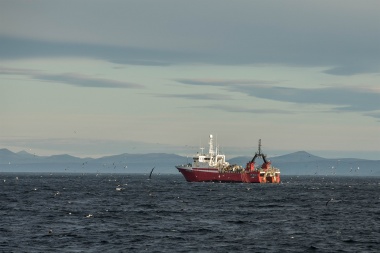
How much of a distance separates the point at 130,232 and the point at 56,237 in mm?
10427

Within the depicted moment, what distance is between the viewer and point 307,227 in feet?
334

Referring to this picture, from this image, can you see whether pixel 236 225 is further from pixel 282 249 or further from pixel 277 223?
pixel 282 249

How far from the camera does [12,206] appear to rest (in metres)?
136

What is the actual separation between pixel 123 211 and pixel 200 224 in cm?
2605

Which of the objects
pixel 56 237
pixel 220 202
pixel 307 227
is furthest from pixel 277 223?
pixel 220 202

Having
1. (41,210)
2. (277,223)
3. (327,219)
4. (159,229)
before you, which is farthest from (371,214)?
(41,210)

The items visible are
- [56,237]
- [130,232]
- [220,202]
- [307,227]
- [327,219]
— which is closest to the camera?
[56,237]

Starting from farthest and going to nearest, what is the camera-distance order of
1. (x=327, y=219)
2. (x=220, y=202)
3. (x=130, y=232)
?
1. (x=220, y=202)
2. (x=327, y=219)
3. (x=130, y=232)

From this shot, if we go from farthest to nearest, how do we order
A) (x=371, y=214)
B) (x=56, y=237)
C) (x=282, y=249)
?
(x=371, y=214), (x=56, y=237), (x=282, y=249)

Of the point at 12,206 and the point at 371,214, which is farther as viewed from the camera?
the point at 12,206

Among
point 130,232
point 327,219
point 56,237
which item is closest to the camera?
point 56,237

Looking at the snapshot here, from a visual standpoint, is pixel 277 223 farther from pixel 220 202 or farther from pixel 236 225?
pixel 220 202

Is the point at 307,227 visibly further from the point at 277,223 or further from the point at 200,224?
the point at 200,224

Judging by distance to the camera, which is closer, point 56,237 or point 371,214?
point 56,237
